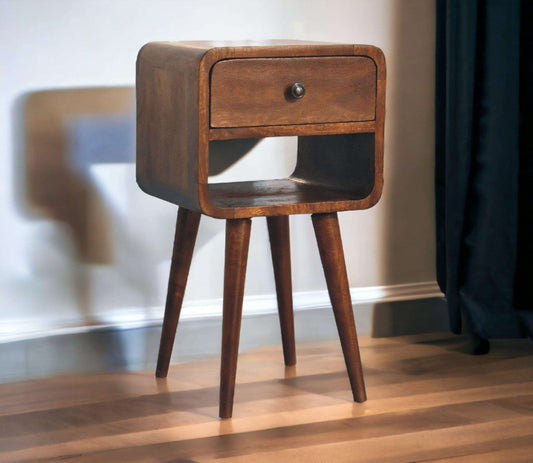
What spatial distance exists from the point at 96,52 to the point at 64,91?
0.37ft

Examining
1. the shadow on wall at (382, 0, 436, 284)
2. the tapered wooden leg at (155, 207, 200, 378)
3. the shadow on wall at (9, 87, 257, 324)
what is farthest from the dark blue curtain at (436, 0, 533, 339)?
the tapered wooden leg at (155, 207, 200, 378)

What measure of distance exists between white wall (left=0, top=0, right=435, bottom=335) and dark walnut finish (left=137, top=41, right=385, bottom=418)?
0.57 feet

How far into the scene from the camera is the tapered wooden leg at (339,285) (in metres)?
1.88

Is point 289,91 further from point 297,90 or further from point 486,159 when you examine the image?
point 486,159

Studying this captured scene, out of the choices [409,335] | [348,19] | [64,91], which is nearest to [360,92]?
[348,19]

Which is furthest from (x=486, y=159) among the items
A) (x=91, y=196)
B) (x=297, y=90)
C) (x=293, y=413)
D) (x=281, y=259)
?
(x=91, y=196)

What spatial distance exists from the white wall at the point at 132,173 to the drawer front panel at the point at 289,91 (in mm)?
470

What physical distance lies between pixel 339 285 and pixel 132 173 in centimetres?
58

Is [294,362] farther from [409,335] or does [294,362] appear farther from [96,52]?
[96,52]

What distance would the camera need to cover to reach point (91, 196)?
2117mm

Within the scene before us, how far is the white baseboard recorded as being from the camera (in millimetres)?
2092

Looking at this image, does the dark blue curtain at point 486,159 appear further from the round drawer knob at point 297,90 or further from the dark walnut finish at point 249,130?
the round drawer knob at point 297,90

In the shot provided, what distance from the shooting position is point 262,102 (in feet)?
5.67

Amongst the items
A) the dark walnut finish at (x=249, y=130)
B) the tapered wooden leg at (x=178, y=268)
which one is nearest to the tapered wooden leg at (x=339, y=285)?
the dark walnut finish at (x=249, y=130)
